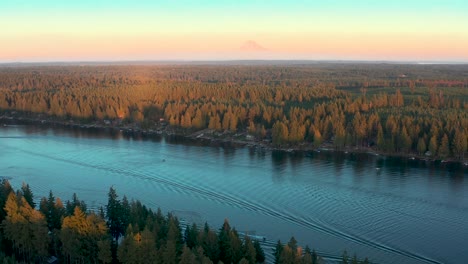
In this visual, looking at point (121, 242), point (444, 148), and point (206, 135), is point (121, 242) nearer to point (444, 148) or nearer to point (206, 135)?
point (444, 148)

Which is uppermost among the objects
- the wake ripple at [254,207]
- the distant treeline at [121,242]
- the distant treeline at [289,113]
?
the distant treeline at [289,113]

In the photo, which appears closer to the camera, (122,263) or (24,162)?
(122,263)

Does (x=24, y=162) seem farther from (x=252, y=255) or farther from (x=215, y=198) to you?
(x=252, y=255)

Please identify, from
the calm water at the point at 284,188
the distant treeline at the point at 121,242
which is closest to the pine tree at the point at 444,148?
the calm water at the point at 284,188

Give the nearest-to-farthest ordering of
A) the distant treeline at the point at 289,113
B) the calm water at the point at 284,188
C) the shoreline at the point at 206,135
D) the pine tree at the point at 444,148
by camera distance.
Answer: the calm water at the point at 284,188 → the pine tree at the point at 444,148 → the distant treeline at the point at 289,113 → the shoreline at the point at 206,135

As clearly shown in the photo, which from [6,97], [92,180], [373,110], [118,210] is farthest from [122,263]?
[6,97]

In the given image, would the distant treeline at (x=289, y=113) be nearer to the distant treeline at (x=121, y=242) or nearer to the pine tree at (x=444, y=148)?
the pine tree at (x=444, y=148)
